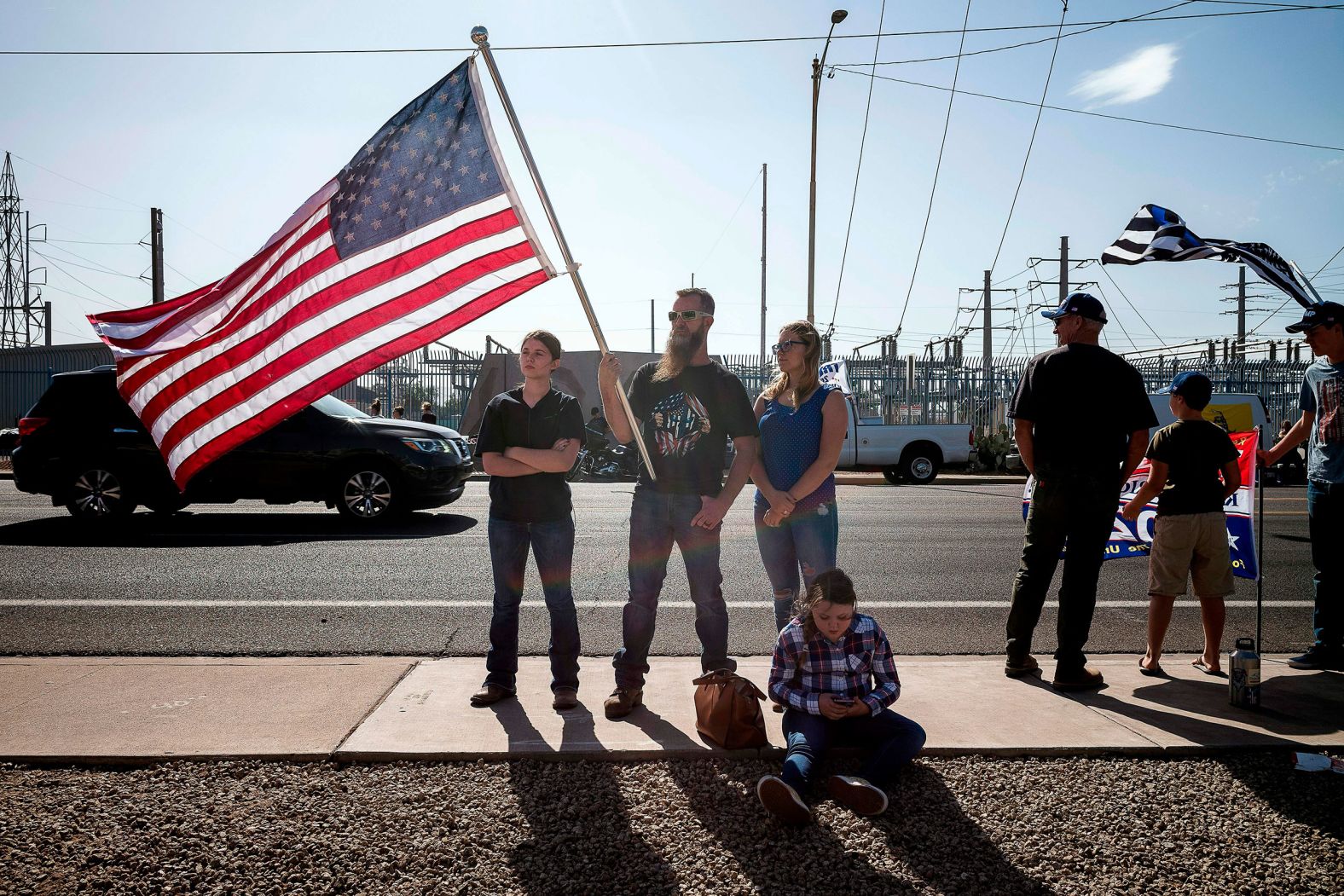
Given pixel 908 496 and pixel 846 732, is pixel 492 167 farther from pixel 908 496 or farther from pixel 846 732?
pixel 908 496

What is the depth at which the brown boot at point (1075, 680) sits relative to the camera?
4.60 meters

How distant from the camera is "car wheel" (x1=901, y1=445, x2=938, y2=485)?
2078 centimetres

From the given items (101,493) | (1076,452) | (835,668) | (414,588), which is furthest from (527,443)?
(101,493)

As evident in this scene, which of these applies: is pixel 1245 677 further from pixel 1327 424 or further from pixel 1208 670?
pixel 1327 424

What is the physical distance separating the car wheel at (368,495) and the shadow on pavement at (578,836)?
812cm

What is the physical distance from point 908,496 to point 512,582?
13.0m

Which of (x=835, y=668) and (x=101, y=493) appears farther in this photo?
(x=101, y=493)

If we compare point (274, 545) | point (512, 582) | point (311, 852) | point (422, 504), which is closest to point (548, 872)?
point (311, 852)

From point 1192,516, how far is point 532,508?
3.40m

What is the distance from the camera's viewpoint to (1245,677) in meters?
4.25

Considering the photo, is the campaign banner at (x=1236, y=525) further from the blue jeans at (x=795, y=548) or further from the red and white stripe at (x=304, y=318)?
the red and white stripe at (x=304, y=318)

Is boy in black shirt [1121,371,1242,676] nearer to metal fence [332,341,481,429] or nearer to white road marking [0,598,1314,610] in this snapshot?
white road marking [0,598,1314,610]

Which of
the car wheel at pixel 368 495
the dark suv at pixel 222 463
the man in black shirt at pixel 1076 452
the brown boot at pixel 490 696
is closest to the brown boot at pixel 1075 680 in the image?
the man in black shirt at pixel 1076 452

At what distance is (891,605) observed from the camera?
684 centimetres
